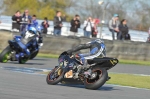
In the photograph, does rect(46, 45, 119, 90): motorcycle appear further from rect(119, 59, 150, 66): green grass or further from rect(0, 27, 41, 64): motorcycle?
rect(119, 59, 150, 66): green grass

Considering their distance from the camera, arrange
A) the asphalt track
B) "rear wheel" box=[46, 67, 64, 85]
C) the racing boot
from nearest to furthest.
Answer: the asphalt track < the racing boot < "rear wheel" box=[46, 67, 64, 85]

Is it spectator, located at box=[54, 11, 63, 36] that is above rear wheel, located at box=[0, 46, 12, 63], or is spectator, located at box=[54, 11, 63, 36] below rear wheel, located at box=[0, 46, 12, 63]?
above

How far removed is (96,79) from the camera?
35.5 ft

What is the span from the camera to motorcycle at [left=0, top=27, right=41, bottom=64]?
56.5 ft

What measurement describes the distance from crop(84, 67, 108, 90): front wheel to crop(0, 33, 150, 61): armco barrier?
12.2 metres

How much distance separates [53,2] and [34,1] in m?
4.08

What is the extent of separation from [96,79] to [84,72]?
32cm

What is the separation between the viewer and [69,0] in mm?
61844

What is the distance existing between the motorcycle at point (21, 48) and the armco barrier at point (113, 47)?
Answer: 5745mm

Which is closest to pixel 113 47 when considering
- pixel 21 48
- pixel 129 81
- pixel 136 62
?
pixel 136 62

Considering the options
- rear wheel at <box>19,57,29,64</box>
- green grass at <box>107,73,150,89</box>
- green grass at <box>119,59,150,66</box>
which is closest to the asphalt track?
green grass at <box>107,73,150,89</box>

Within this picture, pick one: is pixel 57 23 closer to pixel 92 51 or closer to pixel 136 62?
pixel 136 62

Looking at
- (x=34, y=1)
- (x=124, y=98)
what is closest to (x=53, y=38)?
(x=124, y=98)

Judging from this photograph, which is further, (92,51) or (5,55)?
(5,55)
